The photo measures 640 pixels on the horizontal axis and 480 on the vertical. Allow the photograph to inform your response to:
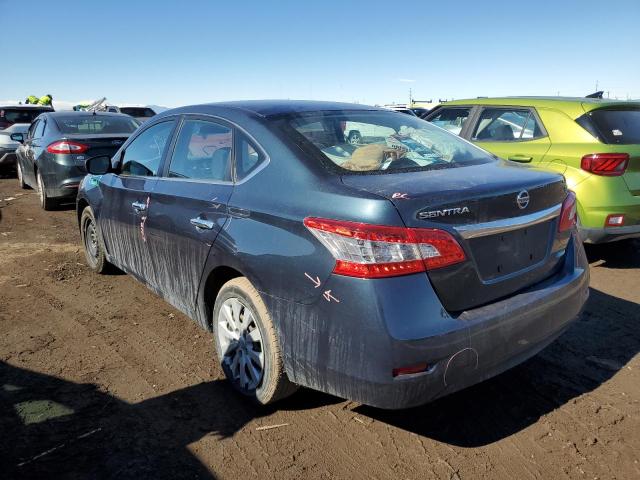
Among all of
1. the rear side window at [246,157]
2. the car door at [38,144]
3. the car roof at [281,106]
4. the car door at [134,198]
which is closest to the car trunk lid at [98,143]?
the car door at [38,144]

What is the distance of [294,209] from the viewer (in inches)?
97.0

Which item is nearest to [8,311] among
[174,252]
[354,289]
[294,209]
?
[174,252]

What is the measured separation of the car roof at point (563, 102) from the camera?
5227 mm

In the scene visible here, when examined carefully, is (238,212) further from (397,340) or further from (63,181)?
(63,181)

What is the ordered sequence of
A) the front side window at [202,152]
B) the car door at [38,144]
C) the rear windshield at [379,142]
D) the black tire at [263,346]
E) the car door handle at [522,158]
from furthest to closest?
1. the car door at [38,144]
2. the car door handle at [522,158]
3. the front side window at [202,152]
4. the rear windshield at [379,142]
5. the black tire at [263,346]

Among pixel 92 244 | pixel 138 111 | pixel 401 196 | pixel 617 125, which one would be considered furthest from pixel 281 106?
pixel 138 111

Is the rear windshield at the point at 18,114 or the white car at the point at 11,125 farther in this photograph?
the rear windshield at the point at 18,114

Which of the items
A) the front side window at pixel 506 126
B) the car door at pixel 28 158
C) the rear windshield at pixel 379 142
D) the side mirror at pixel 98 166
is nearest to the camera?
the rear windshield at pixel 379 142

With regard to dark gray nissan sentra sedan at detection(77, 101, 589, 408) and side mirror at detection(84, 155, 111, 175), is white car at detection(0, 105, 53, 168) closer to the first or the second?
side mirror at detection(84, 155, 111, 175)

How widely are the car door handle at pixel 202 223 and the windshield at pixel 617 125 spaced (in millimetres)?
4011

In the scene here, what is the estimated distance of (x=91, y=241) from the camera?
17.3ft

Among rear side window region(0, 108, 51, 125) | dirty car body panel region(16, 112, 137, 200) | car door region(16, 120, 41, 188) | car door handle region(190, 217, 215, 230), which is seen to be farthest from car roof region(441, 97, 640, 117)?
rear side window region(0, 108, 51, 125)

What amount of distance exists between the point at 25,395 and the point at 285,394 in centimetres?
157

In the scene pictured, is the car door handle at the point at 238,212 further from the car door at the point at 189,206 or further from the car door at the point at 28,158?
the car door at the point at 28,158
